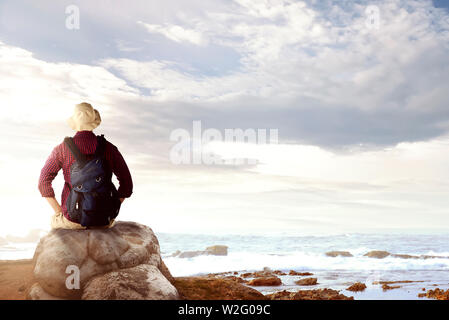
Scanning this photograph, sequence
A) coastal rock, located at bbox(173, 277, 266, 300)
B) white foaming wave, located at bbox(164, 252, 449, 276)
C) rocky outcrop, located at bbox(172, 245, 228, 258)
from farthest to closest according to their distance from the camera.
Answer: rocky outcrop, located at bbox(172, 245, 228, 258), white foaming wave, located at bbox(164, 252, 449, 276), coastal rock, located at bbox(173, 277, 266, 300)

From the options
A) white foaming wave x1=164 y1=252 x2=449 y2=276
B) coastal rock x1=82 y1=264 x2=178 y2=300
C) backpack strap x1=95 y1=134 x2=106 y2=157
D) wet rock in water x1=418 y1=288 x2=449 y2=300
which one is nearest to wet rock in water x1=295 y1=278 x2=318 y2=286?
wet rock in water x1=418 y1=288 x2=449 y2=300

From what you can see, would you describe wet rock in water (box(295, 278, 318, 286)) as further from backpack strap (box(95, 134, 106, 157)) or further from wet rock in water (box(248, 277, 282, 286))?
backpack strap (box(95, 134, 106, 157))

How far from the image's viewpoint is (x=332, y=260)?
2594 cm

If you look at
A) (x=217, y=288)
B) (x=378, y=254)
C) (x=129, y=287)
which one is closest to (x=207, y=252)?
(x=378, y=254)

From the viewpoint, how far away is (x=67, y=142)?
22.6 feet

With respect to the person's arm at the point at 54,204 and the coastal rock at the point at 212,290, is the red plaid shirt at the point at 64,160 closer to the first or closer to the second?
the person's arm at the point at 54,204

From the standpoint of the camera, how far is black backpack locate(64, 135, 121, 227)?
668cm

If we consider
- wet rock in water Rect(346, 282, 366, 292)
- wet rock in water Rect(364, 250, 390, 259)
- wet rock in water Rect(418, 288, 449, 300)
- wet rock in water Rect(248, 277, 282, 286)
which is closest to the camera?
wet rock in water Rect(418, 288, 449, 300)

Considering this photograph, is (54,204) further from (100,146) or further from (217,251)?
(217,251)

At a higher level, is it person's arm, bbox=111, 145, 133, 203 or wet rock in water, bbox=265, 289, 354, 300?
person's arm, bbox=111, 145, 133, 203

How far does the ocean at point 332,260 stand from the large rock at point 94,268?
4.88m
